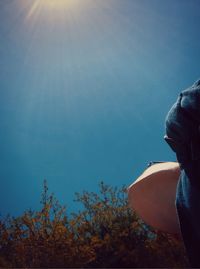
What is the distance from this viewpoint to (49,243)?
111 inches

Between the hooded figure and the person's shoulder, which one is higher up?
the person's shoulder

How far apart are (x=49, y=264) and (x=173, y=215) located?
85.6 inches

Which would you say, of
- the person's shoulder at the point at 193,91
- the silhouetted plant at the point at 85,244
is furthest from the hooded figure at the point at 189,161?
the silhouetted plant at the point at 85,244

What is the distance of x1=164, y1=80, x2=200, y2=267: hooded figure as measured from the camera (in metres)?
0.62

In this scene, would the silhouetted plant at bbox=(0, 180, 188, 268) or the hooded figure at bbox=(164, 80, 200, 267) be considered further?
the silhouetted plant at bbox=(0, 180, 188, 268)

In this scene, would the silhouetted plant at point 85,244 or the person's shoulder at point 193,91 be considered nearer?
the person's shoulder at point 193,91

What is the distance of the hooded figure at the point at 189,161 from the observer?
0.62 m

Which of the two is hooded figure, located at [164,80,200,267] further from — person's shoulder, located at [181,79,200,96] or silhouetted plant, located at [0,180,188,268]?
silhouetted plant, located at [0,180,188,268]

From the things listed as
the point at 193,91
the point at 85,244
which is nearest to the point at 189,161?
the point at 193,91

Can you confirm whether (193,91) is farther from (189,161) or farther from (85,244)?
(85,244)

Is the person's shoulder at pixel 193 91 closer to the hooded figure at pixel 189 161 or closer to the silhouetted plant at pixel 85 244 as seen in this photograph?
the hooded figure at pixel 189 161

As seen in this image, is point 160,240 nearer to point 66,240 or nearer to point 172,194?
point 66,240

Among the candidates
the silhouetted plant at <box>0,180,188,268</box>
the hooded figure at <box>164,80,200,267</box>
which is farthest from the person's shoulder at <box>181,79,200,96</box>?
the silhouetted plant at <box>0,180,188,268</box>

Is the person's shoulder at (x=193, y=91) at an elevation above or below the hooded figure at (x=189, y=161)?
above
